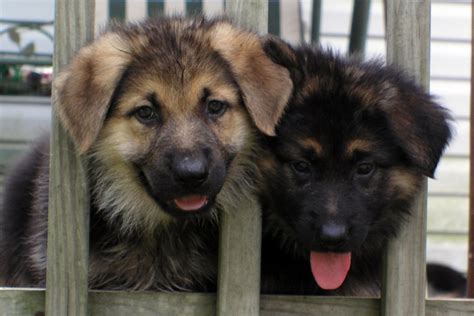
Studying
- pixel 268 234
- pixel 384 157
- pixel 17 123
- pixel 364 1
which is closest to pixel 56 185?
pixel 268 234

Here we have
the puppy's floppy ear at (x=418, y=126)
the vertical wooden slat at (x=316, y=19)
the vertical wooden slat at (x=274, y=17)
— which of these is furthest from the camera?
the vertical wooden slat at (x=274, y=17)

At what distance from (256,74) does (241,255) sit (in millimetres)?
804

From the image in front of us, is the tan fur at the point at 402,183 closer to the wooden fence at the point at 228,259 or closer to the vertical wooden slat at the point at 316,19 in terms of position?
the wooden fence at the point at 228,259

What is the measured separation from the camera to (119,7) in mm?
7883

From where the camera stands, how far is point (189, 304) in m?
3.80

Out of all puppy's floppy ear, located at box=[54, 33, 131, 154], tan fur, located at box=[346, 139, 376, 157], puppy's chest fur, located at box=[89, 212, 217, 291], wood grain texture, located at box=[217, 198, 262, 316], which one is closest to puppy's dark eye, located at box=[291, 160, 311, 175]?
tan fur, located at box=[346, 139, 376, 157]

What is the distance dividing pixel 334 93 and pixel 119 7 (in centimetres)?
420

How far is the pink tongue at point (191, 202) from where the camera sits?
383cm

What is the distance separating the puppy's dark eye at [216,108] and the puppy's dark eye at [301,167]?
1.25 feet

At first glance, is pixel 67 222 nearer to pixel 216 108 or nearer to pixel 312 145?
pixel 216 108

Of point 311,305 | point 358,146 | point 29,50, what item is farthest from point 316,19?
point 311,305

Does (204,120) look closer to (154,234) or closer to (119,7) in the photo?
(154,234)

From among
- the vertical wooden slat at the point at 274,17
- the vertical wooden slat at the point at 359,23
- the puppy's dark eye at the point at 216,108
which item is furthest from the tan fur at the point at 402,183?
the vertical wooden slat at the point at 274,17

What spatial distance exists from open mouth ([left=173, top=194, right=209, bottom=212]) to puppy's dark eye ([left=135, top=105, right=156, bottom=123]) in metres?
0.38
